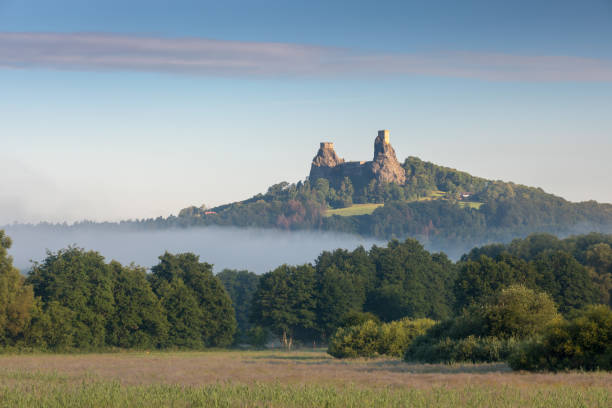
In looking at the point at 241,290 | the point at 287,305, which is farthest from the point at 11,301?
the point at 241,290

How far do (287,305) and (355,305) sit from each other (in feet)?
41.7

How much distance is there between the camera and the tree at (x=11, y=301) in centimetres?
8981

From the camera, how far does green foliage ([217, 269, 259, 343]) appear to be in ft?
554

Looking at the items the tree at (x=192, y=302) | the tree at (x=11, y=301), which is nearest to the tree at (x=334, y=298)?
the tree at (x=192, y=302)

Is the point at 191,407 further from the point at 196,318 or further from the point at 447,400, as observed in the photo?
the point at 196,318

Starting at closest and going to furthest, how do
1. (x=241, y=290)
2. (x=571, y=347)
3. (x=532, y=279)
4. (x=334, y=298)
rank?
(x=571, y=347) → (x=532, y=279) → (x=334, y=298) → (x=241, y=290)

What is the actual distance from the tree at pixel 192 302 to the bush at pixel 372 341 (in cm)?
4662

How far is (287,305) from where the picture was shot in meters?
130

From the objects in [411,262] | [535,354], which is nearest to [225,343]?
[411,262]

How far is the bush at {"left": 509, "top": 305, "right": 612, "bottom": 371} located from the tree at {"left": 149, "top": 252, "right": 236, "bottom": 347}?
78.4 m

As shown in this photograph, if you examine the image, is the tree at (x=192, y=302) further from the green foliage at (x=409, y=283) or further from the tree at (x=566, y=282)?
the tree at (x=566, y=282)

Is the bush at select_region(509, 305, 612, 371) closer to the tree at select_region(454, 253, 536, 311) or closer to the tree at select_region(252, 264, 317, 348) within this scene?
the tree at select_region(454, 253, 536, 311)

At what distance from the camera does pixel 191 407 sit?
26141mm

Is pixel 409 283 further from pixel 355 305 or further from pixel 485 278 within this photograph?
pixel 485 278
